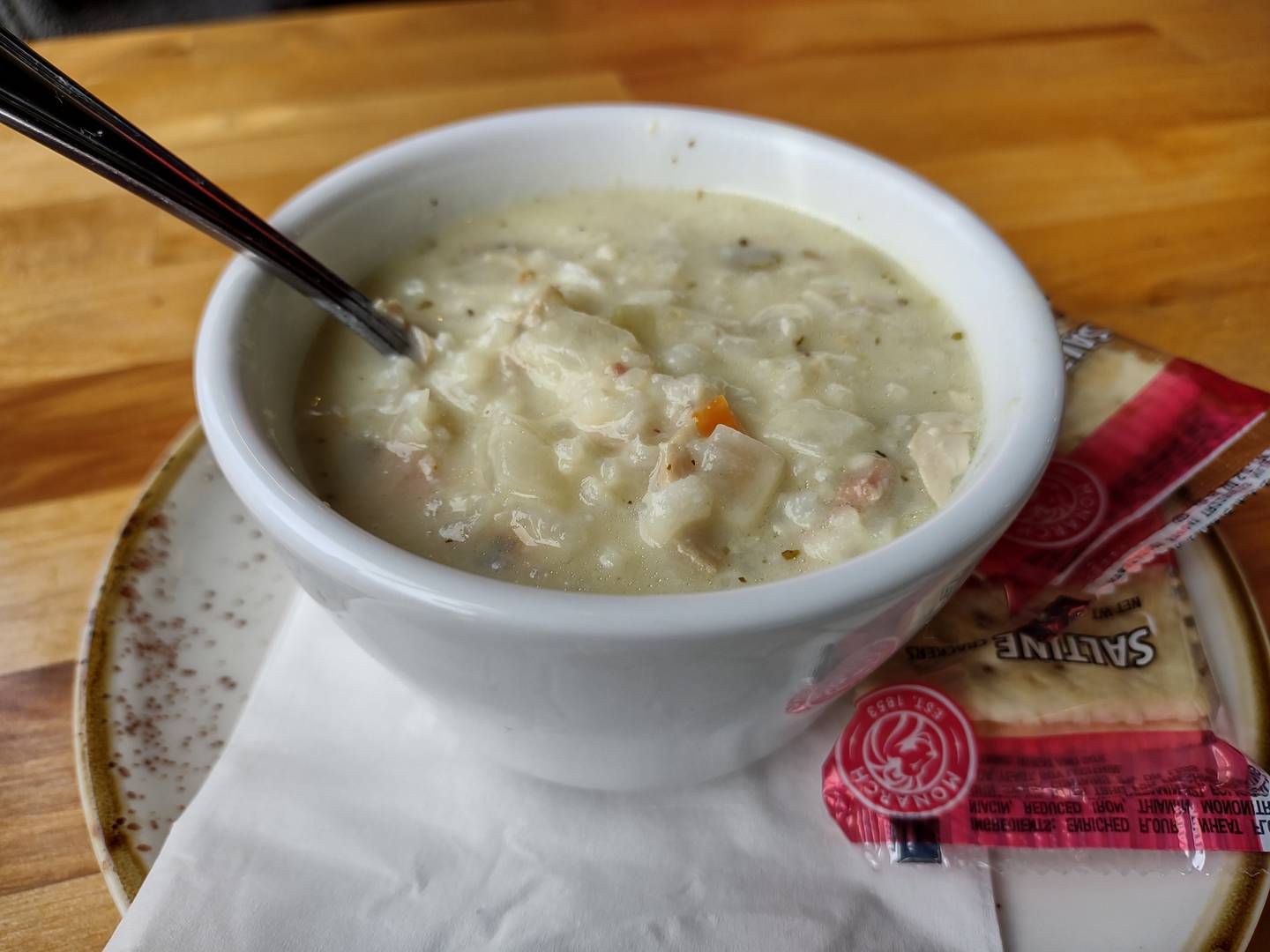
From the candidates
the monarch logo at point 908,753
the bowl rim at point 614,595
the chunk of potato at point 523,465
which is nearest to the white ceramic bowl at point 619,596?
the bowl rim at point 614,595

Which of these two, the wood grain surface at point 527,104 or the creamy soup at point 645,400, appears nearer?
the creamy soup at point 645,400

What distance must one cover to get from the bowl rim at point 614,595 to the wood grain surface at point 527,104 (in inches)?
20.2

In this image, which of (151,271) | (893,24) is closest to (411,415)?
(151,271)

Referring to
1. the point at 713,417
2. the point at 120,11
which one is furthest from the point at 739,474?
the point at 120,11

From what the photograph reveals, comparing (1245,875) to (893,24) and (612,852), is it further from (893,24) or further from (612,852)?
(893,24)

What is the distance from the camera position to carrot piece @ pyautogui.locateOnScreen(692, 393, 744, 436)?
1.13m

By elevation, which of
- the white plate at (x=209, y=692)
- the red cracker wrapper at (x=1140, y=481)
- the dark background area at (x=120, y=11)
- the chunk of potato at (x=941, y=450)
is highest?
the chunk of potato at (x=941, y=450)

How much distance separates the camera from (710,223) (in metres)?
1.53

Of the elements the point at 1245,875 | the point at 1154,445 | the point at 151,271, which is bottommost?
the point at 151,271

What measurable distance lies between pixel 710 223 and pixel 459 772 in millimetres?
874

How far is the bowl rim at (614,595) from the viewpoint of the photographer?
84 centimetres

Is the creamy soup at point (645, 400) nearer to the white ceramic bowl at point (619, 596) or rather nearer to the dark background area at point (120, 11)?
the white ceramic bowl at point (619, 596)

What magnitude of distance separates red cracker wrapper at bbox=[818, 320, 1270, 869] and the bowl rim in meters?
0.18

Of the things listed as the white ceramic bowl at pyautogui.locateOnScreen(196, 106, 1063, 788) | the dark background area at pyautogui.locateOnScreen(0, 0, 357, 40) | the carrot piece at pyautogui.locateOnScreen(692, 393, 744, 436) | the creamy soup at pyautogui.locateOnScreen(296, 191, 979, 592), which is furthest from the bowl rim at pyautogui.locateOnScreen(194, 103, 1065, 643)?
the dark background area at pyautogui.locateOnScreen(0, 0, 357, 40)
